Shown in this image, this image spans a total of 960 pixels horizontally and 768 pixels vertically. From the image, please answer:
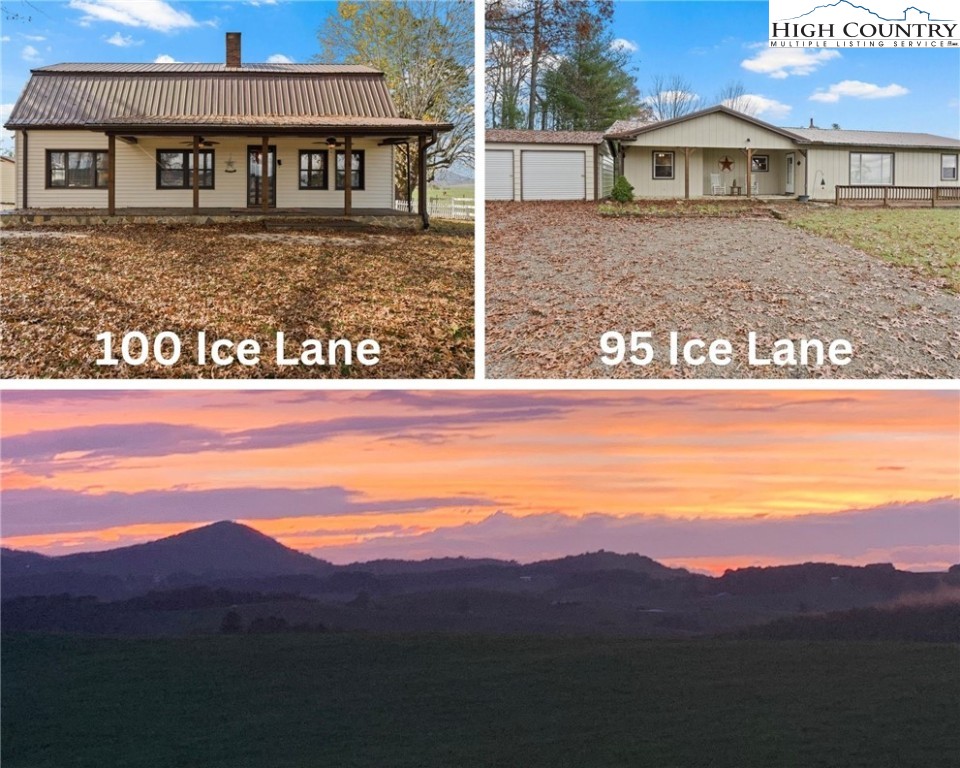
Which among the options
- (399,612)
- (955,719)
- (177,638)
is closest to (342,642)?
(399,612)

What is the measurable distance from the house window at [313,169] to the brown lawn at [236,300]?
652 centimetres

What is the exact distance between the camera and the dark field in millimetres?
16469

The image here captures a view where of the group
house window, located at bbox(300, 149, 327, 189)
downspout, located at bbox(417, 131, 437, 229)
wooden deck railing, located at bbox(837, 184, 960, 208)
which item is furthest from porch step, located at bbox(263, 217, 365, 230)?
wooden deck railing, located at bbox(837, 184, 960, 208)

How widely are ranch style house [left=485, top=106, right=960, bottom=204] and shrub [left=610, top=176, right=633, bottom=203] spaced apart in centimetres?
106

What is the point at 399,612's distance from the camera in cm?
1870

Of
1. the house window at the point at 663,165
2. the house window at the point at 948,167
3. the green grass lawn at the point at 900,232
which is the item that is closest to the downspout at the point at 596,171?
the house window at the point at 663,165

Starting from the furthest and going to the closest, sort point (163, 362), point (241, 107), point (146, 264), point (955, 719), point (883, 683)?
point (241, 107)
point (883, 683)
point (955, 719)
point (146, 264)
point (163, 362)

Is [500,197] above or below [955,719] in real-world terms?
above

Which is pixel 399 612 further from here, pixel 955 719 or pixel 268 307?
pixel 955 719

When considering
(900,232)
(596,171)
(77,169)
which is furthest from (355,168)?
(900,232)

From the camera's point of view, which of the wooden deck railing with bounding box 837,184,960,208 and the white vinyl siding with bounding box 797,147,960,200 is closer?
the wooden deck railing with bounding box 837,184,960,208

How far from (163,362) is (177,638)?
11201mm

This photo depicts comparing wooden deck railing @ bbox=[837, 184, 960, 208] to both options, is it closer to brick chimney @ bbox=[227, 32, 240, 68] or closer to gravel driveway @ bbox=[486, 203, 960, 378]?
gravel driveway @ bbox=[486, 203, 960, 378]

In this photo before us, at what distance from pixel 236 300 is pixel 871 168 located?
23553 millimetres
